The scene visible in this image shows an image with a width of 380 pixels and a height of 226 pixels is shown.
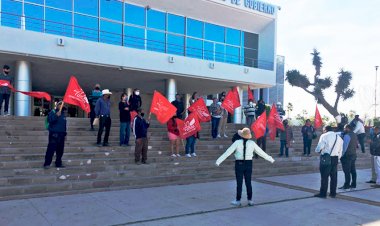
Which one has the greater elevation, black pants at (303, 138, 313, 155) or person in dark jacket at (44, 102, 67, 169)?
person in dark jacket at (44, 102, 67, 169)

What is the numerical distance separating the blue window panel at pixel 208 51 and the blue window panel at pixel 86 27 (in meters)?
6.98

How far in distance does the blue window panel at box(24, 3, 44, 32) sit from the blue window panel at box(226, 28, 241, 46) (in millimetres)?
11464

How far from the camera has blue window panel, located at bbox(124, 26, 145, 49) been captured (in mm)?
18266

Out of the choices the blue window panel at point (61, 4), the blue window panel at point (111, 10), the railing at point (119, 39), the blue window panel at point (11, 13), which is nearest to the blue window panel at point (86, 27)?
the railing at point (119, 39)

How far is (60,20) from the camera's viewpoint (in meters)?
16.3

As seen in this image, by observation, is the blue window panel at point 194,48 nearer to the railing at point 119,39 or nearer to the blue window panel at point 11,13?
the railing at point 119,39

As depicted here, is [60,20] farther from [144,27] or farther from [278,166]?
[278,166]

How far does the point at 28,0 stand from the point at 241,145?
13586 millimetres

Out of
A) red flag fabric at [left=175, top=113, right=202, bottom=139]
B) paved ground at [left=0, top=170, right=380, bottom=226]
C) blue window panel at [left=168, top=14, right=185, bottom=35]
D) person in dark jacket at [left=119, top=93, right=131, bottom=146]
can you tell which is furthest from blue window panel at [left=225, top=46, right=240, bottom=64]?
paved ground at [left=0, top=170, right=380, bottom=226]

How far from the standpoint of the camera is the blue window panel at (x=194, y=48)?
813 inches

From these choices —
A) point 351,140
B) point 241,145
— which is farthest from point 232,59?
point 241,145

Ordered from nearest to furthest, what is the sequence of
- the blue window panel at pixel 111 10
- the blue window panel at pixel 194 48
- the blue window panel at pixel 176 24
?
1. the blue window panel at pixel 111 10
2. the blue window panel at pixel 176 24
3. the blue window panel at pixel 194 48

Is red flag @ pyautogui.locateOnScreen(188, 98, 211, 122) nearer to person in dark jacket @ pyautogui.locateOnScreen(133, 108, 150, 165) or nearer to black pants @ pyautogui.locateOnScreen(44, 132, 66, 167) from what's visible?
person in dark jacket @ pyautogui.locateOnScreen(133, 108, 150, 165)

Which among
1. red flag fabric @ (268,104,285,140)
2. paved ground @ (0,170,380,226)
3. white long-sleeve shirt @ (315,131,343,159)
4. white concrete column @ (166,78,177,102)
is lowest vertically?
paved ground @ (0,170,380,226)
